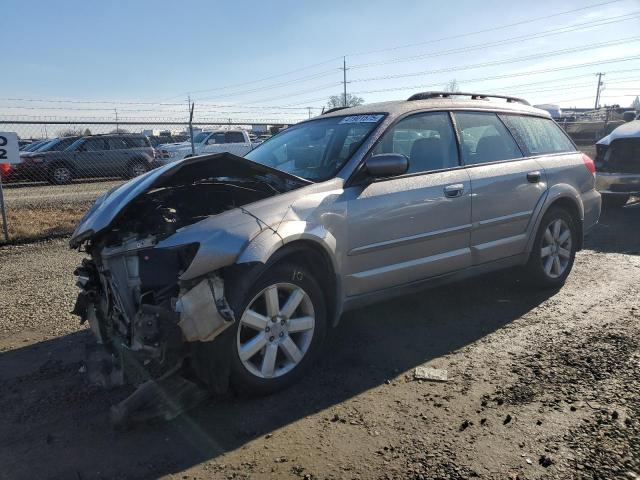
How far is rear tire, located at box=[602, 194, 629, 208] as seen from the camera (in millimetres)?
9898

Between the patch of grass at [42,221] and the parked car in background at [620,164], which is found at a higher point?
the parked car in background at [620,164]

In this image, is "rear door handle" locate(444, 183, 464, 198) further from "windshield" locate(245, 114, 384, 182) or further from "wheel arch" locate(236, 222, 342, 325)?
"wheel arch" locate(236, 222, 342, 325)

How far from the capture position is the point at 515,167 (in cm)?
484

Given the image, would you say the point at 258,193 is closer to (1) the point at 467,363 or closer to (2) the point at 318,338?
(2) the point at 318,338

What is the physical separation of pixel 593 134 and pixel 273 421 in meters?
28.5

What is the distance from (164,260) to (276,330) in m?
0.82

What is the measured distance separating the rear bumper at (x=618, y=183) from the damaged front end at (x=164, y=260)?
785cm

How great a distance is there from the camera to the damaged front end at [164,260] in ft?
9.53

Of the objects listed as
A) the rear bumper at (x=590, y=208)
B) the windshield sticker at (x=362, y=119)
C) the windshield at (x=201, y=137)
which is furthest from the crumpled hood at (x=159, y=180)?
the windshield at (x=201, y=137)

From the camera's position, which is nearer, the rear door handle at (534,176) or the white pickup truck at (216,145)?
the rear door handle at (534,176)

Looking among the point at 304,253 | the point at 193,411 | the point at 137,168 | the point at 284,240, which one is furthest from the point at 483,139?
the point at 137,168

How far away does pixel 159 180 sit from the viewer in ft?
11.0

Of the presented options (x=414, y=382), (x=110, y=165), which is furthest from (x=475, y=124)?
(x=110, y=165)

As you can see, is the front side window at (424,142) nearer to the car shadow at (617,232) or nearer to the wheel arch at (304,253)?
the wheel arch at (304,253)
